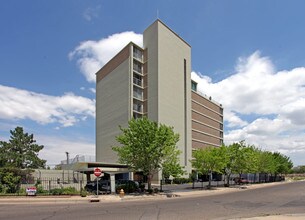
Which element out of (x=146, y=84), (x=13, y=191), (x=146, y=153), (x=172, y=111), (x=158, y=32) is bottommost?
(x=13, y=191)

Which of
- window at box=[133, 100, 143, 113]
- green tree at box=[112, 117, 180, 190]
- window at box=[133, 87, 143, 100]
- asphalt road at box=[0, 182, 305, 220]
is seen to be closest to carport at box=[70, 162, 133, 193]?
green tree at box=[112, 117, 180, 190]

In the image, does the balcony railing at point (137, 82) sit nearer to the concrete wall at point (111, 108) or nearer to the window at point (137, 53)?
the concrete wall at point (111, 108)

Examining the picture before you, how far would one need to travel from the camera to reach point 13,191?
2938 centimetres

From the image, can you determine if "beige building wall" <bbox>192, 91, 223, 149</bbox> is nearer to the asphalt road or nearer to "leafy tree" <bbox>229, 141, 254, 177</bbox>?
"leafy tree" <bbox>229, 141, 254, 177</bbox>

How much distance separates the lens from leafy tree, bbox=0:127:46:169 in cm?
5913

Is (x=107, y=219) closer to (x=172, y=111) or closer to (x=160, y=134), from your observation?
(x=160, y=134)

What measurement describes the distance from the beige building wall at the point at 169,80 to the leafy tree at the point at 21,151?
75.8ft

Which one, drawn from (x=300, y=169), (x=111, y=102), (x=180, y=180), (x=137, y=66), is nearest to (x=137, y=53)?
(x=137, y=66)

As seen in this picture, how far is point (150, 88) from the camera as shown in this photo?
71.9 metres

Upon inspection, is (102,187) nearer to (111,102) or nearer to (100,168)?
(100,168)

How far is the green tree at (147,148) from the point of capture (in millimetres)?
33781

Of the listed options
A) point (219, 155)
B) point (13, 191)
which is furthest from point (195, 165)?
point (13, 191)

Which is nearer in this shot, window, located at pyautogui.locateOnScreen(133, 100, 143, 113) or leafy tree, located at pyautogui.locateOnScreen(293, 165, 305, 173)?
window, located at pyautogui.locateOnScreen(133, 100, 143, 113)

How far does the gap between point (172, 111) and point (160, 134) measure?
130ft
